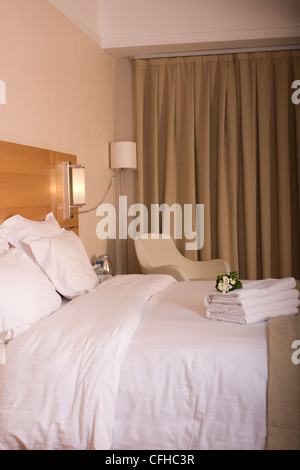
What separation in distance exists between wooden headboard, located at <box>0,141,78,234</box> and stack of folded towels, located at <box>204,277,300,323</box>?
47.4 inches

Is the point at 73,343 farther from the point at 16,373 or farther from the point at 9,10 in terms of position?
the point at 9,10

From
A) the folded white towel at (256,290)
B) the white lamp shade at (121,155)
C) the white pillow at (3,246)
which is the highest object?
the white lamp shade at (121,155)

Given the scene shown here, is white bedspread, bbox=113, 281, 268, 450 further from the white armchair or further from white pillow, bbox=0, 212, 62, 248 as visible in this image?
the white armchair

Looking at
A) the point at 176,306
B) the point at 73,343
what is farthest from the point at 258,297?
the point at 73,343

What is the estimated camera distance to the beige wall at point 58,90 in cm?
309

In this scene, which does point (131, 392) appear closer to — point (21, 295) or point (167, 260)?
point (21, 295)

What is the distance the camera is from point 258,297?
2.51 meters

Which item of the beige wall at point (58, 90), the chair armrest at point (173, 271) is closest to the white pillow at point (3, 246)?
the beige wall at point (58, 90)

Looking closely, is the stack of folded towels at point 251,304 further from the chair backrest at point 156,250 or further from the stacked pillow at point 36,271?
the chair backrest at point 156,250

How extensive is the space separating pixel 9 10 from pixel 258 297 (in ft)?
6.93

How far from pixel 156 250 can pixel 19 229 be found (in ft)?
6.54

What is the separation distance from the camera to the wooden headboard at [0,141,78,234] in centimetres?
286

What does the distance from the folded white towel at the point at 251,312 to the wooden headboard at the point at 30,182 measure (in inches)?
47.8

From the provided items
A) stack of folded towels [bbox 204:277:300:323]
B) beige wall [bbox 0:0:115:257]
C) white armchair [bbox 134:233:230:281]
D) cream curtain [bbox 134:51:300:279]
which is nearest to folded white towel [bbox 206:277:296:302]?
stack of folded towels [bbox 204:277:300:323]
